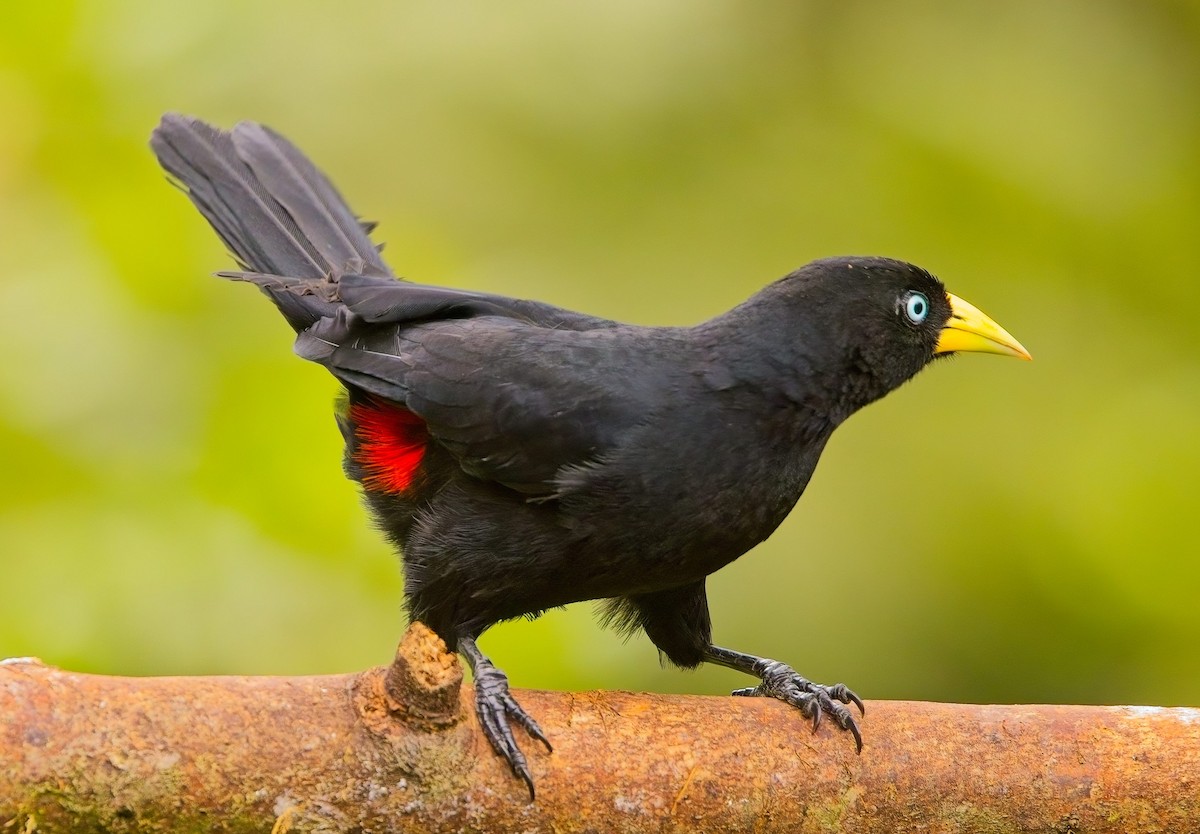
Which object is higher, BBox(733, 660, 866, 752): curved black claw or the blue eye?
the blue eye

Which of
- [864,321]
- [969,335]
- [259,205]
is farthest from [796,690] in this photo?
[259,205]

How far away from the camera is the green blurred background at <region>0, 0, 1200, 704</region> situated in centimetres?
386

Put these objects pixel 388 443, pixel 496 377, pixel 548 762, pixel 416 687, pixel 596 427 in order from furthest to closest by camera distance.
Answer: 1. pixel 388 443
2. pixel 496 377
3. pixel 596 427
4. pixel 548 762
5. pixel 416 687

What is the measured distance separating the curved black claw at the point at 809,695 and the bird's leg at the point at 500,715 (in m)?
0.70

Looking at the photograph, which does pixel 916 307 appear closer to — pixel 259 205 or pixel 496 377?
pixel 496 377

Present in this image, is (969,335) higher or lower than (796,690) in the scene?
higher

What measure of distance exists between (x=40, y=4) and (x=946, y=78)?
3.59 metres

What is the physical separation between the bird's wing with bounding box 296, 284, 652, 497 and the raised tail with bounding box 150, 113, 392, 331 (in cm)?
44

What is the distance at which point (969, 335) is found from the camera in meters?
3.79

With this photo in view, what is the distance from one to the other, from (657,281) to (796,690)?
7.25 ft

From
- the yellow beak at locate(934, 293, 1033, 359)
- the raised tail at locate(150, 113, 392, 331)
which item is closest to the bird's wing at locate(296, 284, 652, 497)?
the raised tail at locate(150, 113, 392, 331)

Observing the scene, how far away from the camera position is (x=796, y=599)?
4746mm

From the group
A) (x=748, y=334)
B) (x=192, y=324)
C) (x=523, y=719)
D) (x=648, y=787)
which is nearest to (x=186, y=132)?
(x=192, y=324)

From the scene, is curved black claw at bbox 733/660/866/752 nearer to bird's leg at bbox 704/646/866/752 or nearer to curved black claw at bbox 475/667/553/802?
bird's leg at bbox 704/646/866/752
